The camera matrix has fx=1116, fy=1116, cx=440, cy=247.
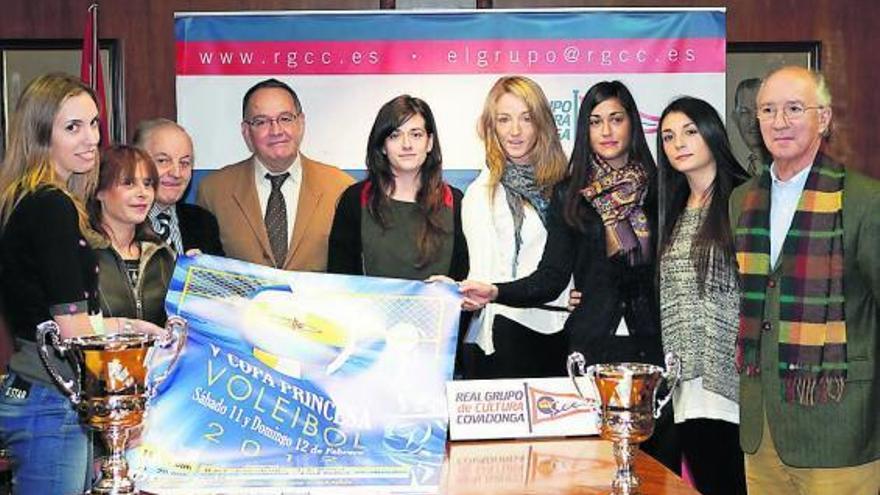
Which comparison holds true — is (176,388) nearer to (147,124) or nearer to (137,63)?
(147,124)

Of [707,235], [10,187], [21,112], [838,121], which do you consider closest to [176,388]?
[10,187]

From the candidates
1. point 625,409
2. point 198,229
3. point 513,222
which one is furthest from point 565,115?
point 625,409

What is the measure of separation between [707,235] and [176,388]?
197 cm

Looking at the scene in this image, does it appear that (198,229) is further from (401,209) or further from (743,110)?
(743,110)

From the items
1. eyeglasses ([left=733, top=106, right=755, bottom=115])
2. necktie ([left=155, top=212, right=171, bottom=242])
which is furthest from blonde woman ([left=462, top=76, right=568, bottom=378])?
necktie ([left=155, top=212, right=171, bottom=242])

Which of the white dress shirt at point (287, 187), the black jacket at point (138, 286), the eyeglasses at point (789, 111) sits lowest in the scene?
the black jacket at point (138, 286)

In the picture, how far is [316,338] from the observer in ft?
8.43

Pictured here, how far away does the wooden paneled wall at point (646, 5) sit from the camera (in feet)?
14.4

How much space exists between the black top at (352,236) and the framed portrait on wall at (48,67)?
0.95 meters

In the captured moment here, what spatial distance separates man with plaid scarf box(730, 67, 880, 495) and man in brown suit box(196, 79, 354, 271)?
169 centimetres

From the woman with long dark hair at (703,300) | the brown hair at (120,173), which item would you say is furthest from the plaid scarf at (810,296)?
the brown hair at (120,173)

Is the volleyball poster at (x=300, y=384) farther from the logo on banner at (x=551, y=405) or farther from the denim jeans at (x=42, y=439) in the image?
the denim jeans at (x=42, y=439)

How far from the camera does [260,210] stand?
423cm

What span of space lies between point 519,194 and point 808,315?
4.71 feet
